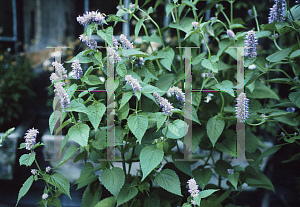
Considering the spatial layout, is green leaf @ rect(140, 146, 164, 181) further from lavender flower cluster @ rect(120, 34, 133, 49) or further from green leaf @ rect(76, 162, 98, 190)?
lavender flower cluster @ rect(120, 34, 133, 49)

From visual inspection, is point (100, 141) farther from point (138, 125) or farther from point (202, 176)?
point (202, 176)

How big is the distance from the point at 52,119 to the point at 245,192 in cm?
152

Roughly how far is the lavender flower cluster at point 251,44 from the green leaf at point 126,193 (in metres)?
0.73

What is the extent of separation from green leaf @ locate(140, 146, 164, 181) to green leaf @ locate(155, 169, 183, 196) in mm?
113

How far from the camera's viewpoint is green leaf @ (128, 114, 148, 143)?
2.76 feet

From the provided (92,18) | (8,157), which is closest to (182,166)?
(92,18)

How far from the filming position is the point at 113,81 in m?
0.93

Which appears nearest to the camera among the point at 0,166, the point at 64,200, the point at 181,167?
the point at 181,167

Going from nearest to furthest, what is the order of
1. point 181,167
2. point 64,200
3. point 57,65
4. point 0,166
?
point 57,65, point 181,167, point 64,200, point 0,166

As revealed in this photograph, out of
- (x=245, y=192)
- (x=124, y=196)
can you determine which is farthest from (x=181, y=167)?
(x=245, y=192)

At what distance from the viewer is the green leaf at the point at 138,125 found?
2.76 feet

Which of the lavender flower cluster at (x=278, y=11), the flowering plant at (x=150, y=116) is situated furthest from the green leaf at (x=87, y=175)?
the lavender flower cluster at (x=278, y=11)

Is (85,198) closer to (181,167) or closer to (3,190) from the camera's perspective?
(181,167)

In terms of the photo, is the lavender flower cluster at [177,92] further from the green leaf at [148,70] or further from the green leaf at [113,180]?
the green leaf at [113,180]
